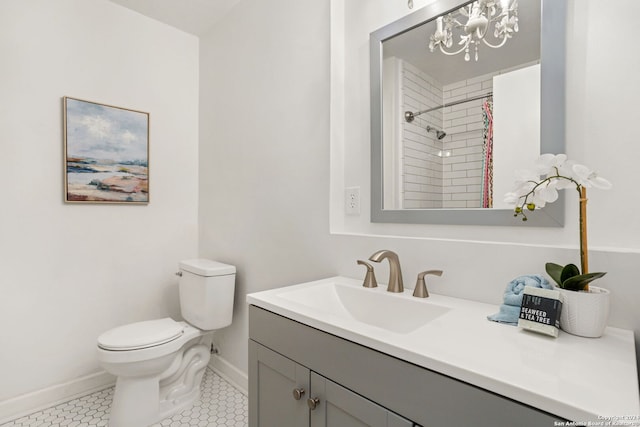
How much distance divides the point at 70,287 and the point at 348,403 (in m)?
1.96

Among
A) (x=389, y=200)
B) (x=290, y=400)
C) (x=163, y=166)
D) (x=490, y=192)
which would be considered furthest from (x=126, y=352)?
(x=490, y=192)

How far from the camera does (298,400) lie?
3.21 feet

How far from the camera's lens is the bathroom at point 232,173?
95 centimetres

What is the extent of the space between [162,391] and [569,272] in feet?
6.74

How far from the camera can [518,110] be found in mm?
1077

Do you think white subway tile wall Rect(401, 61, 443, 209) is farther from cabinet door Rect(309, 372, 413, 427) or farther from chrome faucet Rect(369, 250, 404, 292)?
cabinet door Rect(309, 372, 413, 427)

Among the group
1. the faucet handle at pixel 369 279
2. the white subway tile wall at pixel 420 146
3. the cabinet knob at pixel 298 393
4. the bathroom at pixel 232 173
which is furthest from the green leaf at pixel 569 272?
the cabinet knob at pixel 298 393

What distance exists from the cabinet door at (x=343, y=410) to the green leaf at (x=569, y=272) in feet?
1.70

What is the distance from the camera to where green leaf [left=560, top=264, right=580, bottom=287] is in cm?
82

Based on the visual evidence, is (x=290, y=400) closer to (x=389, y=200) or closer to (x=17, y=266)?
(x=389, y=200)

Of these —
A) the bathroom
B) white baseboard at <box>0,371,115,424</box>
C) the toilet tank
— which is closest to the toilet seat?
the toilet tank

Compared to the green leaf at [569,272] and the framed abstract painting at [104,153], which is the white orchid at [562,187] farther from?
the framed abstract painting at [104,153]

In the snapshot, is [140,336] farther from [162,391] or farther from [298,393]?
[298,393]

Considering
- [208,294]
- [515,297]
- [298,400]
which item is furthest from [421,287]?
[208,294]
